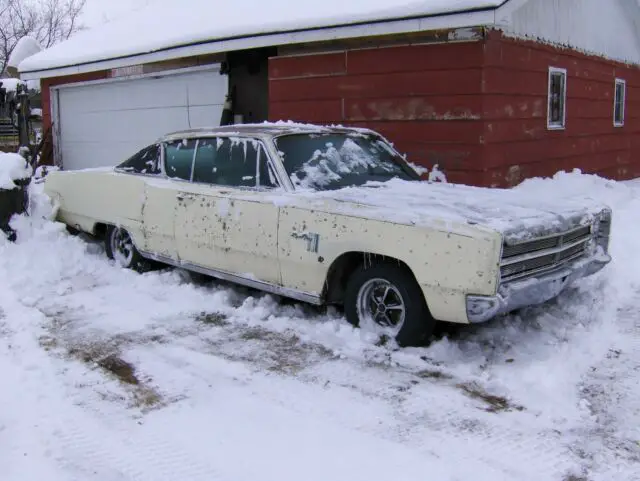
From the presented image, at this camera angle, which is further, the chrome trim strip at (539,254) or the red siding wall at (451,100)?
the red siding wall at (451,100)

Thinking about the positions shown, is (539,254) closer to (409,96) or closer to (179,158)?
(179,158)

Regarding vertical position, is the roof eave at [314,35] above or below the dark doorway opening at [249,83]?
above

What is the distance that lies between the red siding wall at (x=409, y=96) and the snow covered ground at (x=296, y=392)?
3199mm

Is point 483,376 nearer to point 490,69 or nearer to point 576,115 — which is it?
point 490,69

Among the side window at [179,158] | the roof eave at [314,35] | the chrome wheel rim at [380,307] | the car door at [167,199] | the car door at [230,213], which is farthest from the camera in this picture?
the roof eave at [314,35]

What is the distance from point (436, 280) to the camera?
411 centimetres

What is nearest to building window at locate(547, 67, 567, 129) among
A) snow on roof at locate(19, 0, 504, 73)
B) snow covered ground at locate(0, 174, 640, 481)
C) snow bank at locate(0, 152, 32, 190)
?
snow on roof at locate(19, 0, 504, 73)

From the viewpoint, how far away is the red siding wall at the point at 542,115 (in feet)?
27.8

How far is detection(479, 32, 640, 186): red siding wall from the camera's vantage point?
847 centimetres

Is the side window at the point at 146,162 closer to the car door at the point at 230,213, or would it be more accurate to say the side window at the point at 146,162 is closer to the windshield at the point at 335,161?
the car door at the point at 230,213

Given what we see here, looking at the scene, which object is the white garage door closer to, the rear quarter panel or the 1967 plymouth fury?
the rear quarter panel

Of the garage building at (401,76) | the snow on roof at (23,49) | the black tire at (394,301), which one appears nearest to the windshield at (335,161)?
the black tire at (394,301)

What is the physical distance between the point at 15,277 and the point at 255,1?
6.93 m

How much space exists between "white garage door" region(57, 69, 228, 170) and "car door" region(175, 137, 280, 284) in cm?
580
